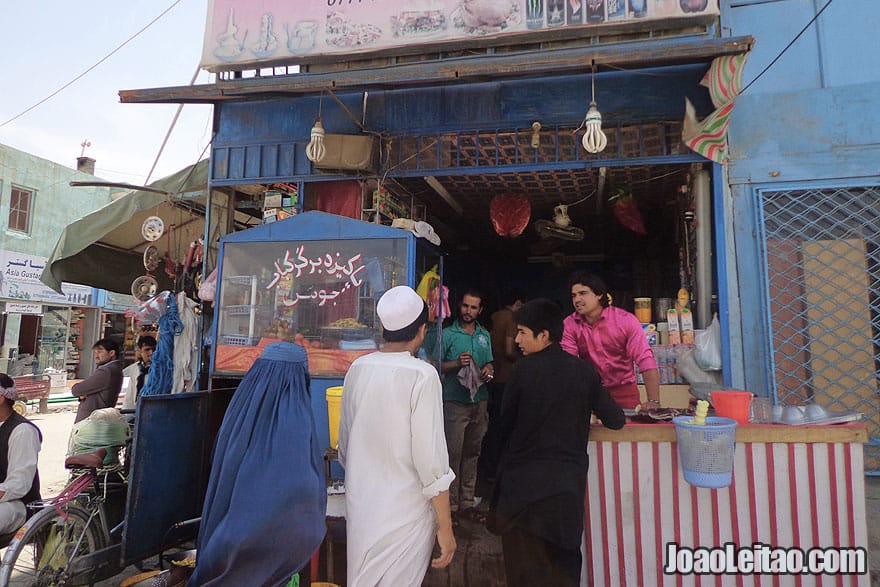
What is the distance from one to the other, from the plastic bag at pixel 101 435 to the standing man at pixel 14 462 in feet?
0.74

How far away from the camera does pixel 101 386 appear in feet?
16.5

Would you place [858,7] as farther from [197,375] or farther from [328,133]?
[197,375]

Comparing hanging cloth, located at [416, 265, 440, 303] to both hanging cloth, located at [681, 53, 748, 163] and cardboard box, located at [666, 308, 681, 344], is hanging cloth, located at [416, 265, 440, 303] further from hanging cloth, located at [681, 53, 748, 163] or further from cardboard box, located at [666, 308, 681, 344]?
hanging cloth, located at [681, 53, 748, 163]

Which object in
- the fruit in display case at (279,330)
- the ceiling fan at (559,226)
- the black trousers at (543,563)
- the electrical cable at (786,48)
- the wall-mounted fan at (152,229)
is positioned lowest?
the black trousers at (543,563)

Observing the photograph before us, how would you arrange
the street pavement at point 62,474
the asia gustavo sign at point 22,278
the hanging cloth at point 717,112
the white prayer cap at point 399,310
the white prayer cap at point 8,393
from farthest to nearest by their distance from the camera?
the asia gustavo sign at point 22,278
the hanging cloth at point 717,112
the street pavement at point 62,474
the white prayer cap at point 8,393
the white prayer cap at point 399,310

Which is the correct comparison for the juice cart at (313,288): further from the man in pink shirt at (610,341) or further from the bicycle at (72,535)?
the man in pink shirt at (610,341)

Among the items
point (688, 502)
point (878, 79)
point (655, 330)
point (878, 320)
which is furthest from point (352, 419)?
point (878, 79)

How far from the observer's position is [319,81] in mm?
4371

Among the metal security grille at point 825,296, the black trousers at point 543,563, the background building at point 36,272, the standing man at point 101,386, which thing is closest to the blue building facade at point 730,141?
the metal security grille at point 825,296

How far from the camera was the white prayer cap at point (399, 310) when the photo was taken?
2229 mm

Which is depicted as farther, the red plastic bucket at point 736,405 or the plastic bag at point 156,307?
the plastic bag at point 156,307

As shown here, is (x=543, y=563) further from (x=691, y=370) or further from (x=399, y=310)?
(x=691, y=370)

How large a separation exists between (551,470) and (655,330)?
3015 mm

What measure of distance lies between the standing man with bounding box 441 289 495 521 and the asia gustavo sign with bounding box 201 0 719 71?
2.54 meters
